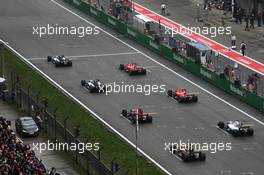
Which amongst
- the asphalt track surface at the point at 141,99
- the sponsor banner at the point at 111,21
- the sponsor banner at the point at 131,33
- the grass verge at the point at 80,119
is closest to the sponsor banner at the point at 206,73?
the asphalt track surface at the point at 141,99

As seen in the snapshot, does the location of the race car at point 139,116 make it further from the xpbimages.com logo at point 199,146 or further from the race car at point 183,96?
the race car at point 183,96

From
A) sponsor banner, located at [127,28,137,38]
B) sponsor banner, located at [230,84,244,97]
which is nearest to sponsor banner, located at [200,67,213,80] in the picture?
sponsor banner, located at [230,84,244,97]

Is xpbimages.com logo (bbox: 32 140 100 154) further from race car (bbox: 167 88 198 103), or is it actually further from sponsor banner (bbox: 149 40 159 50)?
sponsor banner (bbox: 149 40 159 50)

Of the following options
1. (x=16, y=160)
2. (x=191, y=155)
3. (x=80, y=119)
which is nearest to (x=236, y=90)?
(x=80, y=119)

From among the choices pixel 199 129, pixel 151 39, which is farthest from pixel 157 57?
pixel 199 129

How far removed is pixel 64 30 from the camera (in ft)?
363

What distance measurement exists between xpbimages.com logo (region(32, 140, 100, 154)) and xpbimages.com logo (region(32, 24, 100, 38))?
3519 centimetres

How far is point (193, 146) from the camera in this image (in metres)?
73.9

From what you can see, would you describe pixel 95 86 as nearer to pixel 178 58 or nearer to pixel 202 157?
pixel 178 58

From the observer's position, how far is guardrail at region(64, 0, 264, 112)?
84.3 meters

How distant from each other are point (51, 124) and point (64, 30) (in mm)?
36115

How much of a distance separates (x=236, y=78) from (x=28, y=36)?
28.6 meters

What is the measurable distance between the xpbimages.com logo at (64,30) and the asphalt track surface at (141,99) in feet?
3.10

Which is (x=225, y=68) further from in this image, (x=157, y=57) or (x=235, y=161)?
(x=235, y=161)
